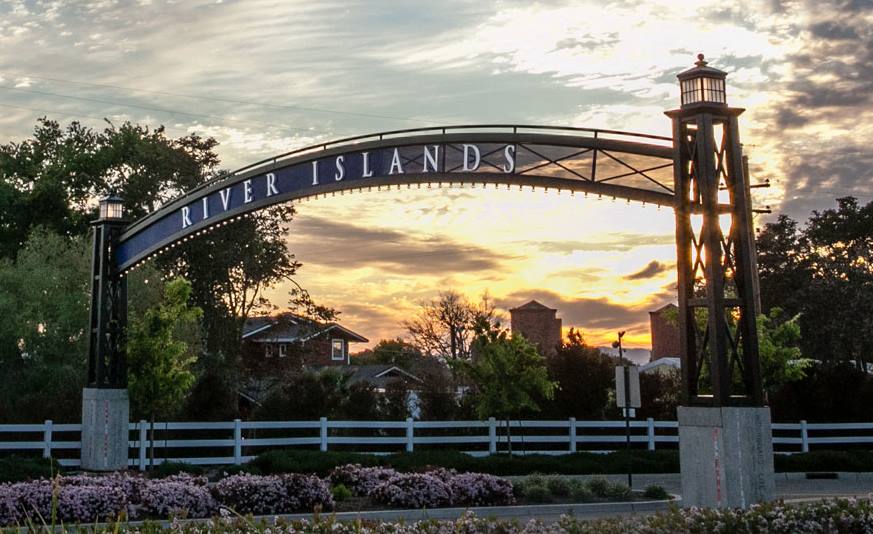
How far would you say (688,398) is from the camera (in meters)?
16.7

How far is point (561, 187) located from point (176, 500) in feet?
31.1

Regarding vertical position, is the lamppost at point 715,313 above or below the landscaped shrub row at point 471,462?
above

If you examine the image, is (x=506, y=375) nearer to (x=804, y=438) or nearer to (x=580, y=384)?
(x=580, y=384)

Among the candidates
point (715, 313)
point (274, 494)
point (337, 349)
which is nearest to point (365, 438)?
point (274, 494)

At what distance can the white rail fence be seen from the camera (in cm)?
2869

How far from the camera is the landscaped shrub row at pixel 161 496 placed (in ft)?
55.2

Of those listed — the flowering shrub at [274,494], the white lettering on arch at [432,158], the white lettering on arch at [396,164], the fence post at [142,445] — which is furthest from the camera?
the fence post at [142,445]

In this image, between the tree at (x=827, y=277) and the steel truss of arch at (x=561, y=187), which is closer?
the steel truss of arch at (x=561, y=187)

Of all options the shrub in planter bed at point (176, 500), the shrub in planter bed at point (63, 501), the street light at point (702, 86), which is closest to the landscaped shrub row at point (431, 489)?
the shrub in planter bed at point (176, 500)

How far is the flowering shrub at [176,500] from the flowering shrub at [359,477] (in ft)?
10.0

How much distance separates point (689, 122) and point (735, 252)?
2.31 m

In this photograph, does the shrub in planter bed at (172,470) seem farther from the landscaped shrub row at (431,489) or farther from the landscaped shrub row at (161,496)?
the landscaped shrub row at (431,489)

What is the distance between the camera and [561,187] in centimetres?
2062

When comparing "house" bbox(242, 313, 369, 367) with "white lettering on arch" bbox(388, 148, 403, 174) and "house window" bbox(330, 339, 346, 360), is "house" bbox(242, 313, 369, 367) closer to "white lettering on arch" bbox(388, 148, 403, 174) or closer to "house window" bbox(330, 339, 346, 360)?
"house window" bbox(330, 339, 346, 360)
